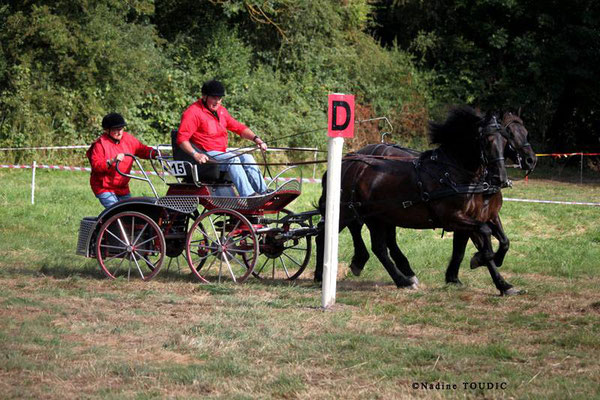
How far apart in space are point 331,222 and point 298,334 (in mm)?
1401

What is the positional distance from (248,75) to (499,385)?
21024 millimetres

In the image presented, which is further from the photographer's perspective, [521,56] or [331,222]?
[521,56]

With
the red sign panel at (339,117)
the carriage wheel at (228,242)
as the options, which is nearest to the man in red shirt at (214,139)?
the carriage wheel at (228,242)

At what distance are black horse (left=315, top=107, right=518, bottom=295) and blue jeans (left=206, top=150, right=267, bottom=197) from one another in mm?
822

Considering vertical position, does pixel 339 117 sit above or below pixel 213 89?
below

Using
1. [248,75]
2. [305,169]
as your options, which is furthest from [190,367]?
[248,75]

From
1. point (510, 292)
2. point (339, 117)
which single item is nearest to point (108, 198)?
point (339, 117)

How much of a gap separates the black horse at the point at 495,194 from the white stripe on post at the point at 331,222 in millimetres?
1917

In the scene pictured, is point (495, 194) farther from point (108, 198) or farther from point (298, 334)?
point (108, 198)

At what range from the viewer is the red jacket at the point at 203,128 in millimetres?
9680

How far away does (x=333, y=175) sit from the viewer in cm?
820

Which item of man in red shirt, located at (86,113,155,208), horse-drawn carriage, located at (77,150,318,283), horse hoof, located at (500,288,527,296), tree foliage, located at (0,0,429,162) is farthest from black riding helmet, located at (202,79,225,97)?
tree foliage, located at (0,0,429,162)

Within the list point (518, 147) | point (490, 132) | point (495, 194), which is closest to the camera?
point (490, 132)

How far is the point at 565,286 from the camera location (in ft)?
31.9
